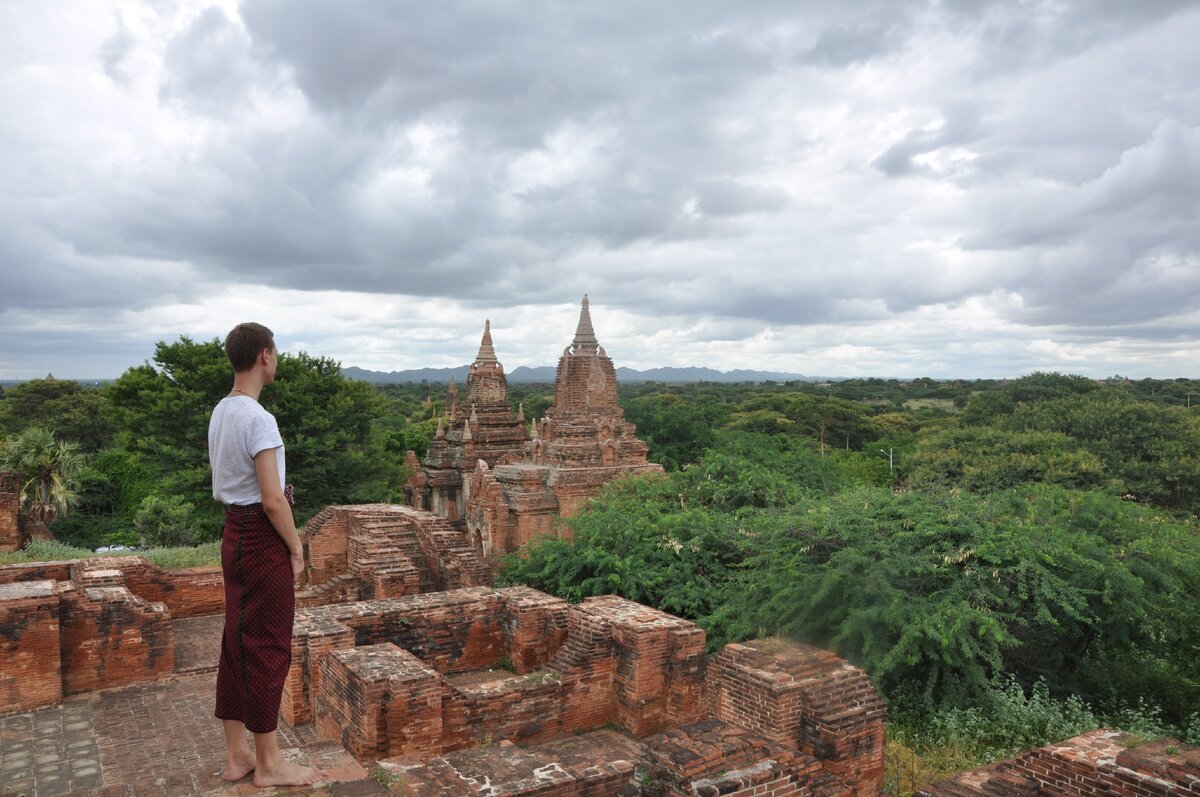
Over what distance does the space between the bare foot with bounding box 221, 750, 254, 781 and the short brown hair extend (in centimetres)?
191

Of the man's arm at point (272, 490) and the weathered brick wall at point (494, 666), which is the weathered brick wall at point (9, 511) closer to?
the weathered brick wall at point (494, 666)

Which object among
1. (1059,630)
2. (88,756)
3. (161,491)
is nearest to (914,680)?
(1059,630)

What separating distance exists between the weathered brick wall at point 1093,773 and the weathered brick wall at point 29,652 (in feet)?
24.5

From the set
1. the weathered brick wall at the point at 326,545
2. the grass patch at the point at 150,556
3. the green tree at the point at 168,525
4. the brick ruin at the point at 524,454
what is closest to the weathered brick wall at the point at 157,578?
the grass patch at the point at 150,556

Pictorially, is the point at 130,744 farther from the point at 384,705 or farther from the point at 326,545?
the point at 326,545

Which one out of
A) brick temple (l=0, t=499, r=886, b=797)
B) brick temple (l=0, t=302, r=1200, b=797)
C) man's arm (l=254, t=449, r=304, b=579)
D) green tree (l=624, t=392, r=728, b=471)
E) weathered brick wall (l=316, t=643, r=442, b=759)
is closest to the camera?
man's arm (l=254, t=449, r=304, b=579)

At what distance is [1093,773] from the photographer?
4438 mm

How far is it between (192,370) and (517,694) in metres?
20.5

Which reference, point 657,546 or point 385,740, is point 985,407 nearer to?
point 657,546

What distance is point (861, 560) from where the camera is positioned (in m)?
9.23

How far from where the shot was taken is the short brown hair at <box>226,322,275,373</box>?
12.1 feet

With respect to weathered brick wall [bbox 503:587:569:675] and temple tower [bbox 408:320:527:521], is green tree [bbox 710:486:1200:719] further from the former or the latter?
temple tower [bbox 408:320:527:521]

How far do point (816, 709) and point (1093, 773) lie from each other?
1.72 meters

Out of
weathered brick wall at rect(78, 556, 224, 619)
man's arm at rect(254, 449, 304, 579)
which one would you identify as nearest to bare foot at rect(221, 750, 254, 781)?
man's arm at rect(254, 449, 304, 579)
